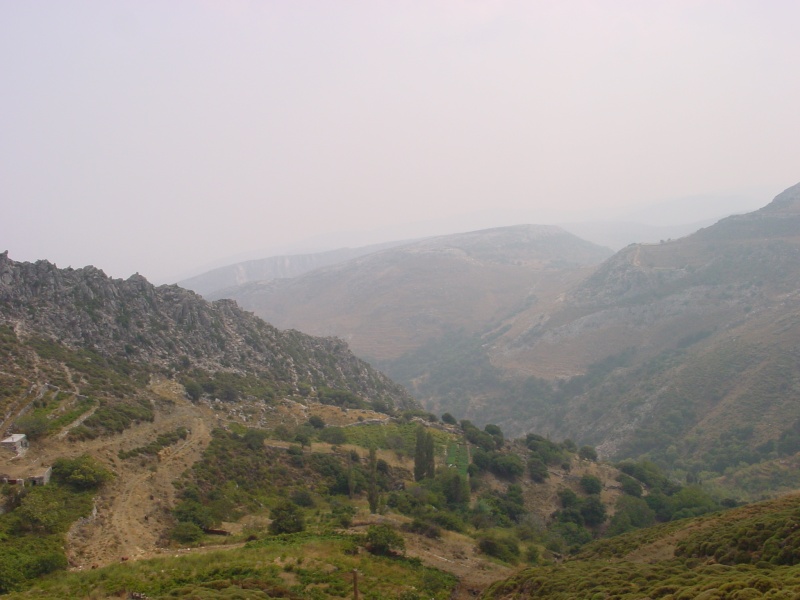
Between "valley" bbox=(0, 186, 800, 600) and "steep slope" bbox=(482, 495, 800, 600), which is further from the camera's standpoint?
"valley" bbox=(0, 186, 800, 600)

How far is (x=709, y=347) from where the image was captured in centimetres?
11631

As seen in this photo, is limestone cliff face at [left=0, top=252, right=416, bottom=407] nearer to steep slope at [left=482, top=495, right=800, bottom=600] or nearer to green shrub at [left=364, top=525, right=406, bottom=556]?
green shrub at [left=364, top=525, right=406, bottom=556]

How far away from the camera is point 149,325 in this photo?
6812cm

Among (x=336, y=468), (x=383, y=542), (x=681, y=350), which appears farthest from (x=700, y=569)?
(x=681, y=350)

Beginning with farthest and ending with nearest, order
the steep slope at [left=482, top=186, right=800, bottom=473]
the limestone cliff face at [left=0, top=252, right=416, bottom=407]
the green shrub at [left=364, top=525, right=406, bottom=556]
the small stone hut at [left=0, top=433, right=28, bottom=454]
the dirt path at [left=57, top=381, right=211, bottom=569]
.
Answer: the steep slope at [left=482, top=186, right=800, bottom=473], the limestone cliff face at [left=0, top=252, right=416, bottom=407], the small stone hut at [left=0, top=433, right=28, bottom=454], the green shrub at [left=364, top=525, right=406, bottom=556], the dirt path at [left=57, top=381, right=211, bottom=569]

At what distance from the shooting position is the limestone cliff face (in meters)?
58.2

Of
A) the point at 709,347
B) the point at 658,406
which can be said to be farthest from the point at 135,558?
the point at 709,347

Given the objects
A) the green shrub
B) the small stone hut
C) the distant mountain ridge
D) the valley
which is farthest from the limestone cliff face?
the distant mountain ridge

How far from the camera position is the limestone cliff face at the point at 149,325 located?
191ft

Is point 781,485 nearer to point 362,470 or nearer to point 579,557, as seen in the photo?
point 579,557

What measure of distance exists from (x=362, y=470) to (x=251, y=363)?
1294 inches

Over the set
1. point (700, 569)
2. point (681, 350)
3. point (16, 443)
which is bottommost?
point (681, 350)

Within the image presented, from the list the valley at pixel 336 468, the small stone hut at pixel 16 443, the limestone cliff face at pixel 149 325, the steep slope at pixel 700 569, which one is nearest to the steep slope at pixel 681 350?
the valley at pixel 336 468

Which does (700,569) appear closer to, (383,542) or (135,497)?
(383,542)
